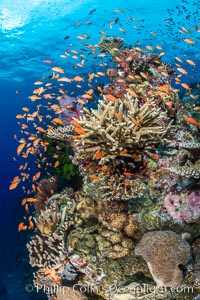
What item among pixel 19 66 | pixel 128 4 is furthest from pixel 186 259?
pixel 19 66

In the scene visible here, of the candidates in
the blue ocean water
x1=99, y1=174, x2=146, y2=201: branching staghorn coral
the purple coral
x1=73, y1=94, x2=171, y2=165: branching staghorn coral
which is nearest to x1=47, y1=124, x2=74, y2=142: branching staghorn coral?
x1=73, y1=94, x2=171, y2=165: branching staghorn coral

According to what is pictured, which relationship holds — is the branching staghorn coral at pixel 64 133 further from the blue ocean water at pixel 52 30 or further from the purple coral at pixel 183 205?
the blue ocean water at pixel 52 30

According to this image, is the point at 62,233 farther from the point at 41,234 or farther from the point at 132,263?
the point at 132,263

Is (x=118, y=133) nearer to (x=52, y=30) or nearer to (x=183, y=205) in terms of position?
(x=183, y=205)

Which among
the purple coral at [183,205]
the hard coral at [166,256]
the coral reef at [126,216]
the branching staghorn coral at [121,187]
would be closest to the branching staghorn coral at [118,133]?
the coral reef at [126,216]

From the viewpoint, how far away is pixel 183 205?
16.3 ft

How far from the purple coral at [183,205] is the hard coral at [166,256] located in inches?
24.4

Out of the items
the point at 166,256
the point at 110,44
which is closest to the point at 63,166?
the point at 166,256

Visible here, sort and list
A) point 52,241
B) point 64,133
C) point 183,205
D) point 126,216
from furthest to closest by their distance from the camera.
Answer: point 64,133 → point 52,241 → point 126,216 → point 183,205

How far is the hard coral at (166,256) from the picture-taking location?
4172 mm

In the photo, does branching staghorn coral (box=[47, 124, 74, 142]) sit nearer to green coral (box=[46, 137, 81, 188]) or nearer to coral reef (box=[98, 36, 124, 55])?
green coral (box=[46, 137, 81, 188])

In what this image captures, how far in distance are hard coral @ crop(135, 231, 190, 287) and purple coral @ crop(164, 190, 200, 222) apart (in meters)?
0.62

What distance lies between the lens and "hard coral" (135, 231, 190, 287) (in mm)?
4172

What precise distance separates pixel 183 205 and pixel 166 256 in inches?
44.7
